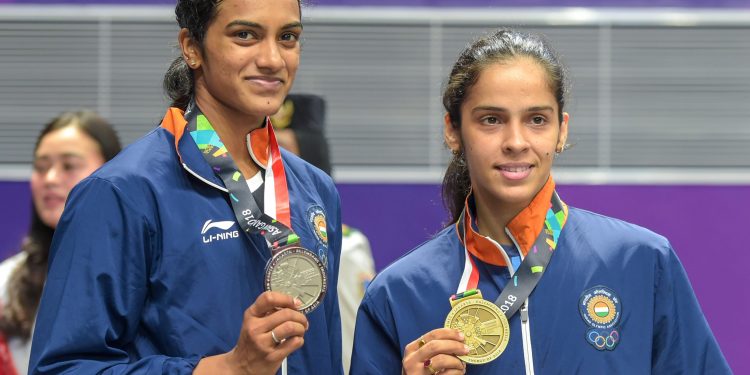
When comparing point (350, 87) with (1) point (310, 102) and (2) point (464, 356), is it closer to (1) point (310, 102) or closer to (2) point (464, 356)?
(1) point (310, 102)

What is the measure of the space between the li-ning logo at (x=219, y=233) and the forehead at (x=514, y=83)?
2.06 feet

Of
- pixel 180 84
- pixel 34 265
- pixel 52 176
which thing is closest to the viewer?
pixel 180 84

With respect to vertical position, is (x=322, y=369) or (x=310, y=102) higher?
(x=310, y=102)

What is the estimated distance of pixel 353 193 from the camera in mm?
5336

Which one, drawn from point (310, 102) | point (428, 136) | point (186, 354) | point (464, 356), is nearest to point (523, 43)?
point (464, 356)

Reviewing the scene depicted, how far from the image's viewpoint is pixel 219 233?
2.47 m

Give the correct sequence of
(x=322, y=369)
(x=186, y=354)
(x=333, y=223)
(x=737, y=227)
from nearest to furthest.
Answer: (x=186, y=354) → (x=322, y=369) → (x=333, y=223) → (x=737, y=227)

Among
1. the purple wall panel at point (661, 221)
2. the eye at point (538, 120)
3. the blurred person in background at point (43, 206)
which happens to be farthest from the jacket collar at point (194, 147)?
the purple wall panel at point (661, 221)

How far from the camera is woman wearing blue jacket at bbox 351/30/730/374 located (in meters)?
2.57

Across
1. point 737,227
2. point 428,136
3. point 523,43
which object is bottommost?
point 737,227

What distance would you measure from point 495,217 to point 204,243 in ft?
2.19

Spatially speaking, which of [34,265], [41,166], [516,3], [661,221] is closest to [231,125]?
[34,265]

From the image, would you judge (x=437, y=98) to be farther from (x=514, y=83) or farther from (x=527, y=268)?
(x=527, y=268)

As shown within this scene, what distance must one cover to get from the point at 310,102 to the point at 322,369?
234 centimetres
